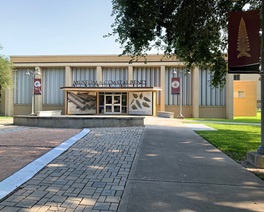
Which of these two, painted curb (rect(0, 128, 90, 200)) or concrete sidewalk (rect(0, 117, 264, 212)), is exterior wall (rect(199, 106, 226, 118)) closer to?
concrete sidewalk (rect(0, 117, 264, 212))

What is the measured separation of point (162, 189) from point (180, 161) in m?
2.37

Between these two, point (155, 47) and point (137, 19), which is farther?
point (155, 47)

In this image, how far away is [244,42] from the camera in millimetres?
7180

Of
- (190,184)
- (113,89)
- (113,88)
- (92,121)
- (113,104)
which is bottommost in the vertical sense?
(190,184)

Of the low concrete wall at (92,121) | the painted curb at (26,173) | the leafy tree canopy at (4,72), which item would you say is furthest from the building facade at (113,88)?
the painted curb at (26,173)

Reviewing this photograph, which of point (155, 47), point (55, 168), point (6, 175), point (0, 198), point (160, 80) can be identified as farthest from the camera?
point (160, 80)

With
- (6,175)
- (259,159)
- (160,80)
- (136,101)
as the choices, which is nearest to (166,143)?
(259,159)

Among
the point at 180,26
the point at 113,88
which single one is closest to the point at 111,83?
the point at 113,88

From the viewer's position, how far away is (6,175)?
5.49 meters

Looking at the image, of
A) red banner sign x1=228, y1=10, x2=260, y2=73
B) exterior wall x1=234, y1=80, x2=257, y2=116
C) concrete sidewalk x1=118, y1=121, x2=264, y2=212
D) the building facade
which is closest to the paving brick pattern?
concrete sidewalk x1=118, y1=121, x2=264, y2=212

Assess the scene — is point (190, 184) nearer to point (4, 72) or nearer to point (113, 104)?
point (113, 104)

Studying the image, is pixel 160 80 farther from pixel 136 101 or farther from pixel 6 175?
pixel 6 175

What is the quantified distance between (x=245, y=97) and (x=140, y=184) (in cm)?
3867

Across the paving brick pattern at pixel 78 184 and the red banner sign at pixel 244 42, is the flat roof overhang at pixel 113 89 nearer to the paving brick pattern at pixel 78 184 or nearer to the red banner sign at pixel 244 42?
the paving brick pattern at pixel 78 184
